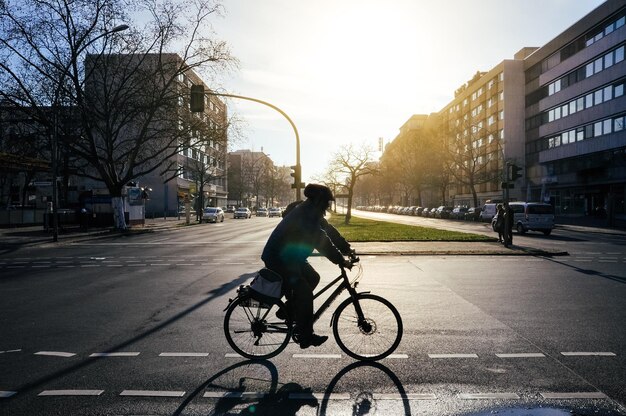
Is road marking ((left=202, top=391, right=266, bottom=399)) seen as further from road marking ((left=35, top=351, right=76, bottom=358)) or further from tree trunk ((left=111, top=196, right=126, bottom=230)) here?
tree trunk ((left=111, top=196, right=126, bottom=230))

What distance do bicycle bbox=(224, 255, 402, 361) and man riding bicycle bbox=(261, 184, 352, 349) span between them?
161mm

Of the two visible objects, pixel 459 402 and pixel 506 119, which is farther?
pixel 506 119

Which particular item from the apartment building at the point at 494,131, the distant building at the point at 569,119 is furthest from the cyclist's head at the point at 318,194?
the apartment building at the point at 494,131

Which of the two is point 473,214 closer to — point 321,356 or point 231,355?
point 321,356

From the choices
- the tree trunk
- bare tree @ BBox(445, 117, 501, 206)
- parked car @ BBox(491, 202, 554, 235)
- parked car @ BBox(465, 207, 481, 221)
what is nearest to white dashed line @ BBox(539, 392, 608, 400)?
parked car @ BBox(491, 202, 554, 235)

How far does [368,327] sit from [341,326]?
28cm

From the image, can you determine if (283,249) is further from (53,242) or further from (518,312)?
(53,242)

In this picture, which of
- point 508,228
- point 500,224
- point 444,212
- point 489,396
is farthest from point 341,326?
point 444,212

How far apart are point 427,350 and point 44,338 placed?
14.9 feet

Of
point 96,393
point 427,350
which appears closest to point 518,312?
point 427,350

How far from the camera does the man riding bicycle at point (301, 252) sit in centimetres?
466

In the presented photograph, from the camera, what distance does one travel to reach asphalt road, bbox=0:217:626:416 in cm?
363

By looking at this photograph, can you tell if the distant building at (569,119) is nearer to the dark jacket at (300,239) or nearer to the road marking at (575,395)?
the road marking at (575,395)

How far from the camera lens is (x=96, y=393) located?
386 centimetres
